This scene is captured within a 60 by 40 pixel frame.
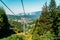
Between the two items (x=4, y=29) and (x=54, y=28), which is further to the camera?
(x=4, y=29)

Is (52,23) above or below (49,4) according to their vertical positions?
below

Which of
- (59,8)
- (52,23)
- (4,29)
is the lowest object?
(4,29)

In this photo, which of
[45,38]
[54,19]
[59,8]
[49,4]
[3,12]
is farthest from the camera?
[3,12]

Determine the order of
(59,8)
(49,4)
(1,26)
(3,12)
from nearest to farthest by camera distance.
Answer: (59,8) < (49,4) < (1,26) < (3,12)

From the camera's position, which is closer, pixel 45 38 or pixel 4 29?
pixel 45 38

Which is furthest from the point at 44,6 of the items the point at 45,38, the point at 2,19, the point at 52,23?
the point at 2,19

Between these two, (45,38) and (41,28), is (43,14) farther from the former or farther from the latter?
(45,38)

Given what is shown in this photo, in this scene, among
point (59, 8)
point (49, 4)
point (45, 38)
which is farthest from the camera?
point (49, 4)

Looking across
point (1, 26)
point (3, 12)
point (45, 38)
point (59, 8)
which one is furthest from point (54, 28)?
point (3, 12)

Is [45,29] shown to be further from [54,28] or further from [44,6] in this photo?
[44,6]
